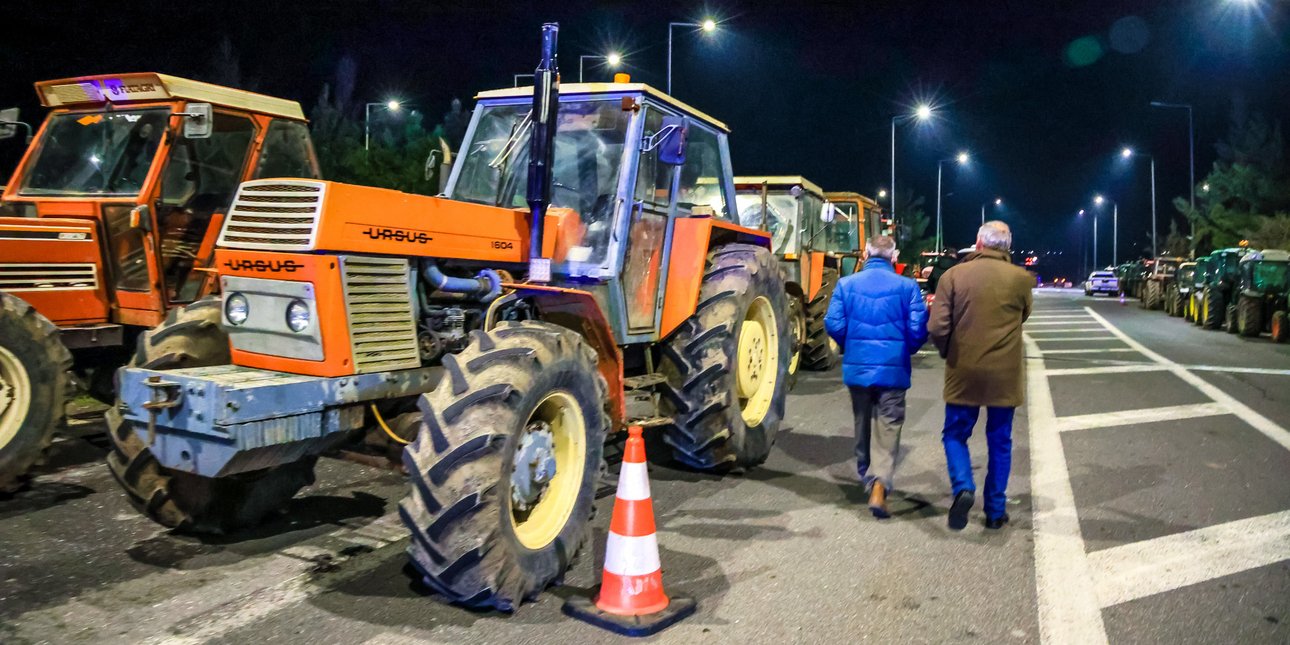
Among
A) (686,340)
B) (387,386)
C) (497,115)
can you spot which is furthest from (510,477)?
(497,115)

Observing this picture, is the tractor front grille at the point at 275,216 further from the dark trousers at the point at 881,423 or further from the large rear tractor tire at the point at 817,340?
the large rear tractor tire at the point at 817,340

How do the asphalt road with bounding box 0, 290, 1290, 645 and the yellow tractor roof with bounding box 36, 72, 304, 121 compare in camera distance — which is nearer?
the asphalt road with bounding box 0, 290, 1290, 645

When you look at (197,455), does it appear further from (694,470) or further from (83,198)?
(83,198)

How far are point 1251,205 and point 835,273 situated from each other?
33.6 m

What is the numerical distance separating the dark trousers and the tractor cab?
5577 mm

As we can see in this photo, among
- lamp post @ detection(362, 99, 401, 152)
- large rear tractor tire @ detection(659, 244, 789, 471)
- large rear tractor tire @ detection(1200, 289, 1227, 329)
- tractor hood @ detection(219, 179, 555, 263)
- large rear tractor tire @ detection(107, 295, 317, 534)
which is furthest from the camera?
lamp post @ detection(362, 99, 401, 152)

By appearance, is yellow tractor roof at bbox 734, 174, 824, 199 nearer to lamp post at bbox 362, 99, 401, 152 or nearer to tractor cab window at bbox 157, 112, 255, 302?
tractor cab window at bbox 157, 112, 255, 302

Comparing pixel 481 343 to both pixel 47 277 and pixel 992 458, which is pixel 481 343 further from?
pixel 47 277

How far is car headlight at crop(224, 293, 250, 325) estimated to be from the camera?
→ 16.1 ft

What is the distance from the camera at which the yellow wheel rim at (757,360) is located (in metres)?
7.64

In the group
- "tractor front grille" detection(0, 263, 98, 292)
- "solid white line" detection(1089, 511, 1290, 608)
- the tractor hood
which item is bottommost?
"solid white line" detection(1089, 511, 1290, 608)

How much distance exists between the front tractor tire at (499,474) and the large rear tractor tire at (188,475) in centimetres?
148

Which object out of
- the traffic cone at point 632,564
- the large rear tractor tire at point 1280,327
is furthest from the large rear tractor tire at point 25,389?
the large rear tractor tire at point 1280,327

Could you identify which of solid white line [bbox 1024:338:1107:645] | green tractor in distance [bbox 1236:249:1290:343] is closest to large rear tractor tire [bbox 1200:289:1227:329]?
green tractor in distance [bbox 1236:249:1290:343]
